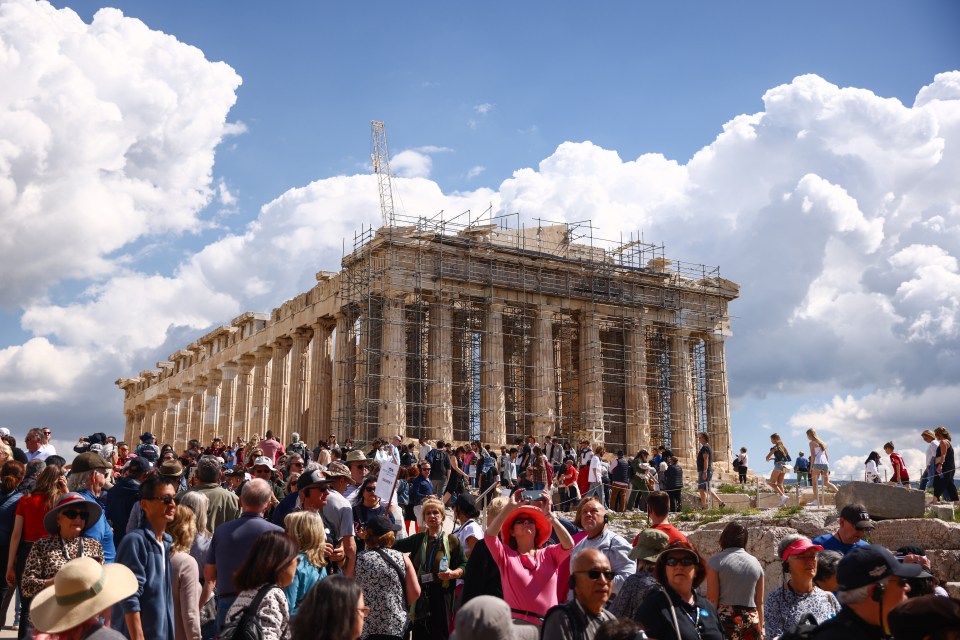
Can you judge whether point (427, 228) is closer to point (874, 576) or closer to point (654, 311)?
point (654, 311)

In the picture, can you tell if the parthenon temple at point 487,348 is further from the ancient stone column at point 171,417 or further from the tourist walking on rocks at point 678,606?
the tourist walking on rocks at point 678,606

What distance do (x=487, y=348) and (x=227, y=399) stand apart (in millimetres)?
15300

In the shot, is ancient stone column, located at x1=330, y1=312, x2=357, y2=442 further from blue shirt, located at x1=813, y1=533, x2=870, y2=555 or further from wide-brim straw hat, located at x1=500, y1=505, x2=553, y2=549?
wide-brim straw hat, located at x1=500, y1=505, x2=553, y2=549

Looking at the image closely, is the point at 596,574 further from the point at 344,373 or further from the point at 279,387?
the point at 279,387

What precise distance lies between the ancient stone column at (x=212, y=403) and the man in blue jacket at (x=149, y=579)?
41266mm

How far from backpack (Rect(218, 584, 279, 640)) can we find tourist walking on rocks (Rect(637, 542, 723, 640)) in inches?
84.0

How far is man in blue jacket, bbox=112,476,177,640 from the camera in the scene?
20.7 feet

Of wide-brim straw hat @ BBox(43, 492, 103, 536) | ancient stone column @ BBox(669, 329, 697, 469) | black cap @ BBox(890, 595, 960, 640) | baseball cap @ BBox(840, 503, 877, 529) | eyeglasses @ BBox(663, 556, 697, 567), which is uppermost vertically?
ancient stone column @ BBox(669, 329, 697, 469)

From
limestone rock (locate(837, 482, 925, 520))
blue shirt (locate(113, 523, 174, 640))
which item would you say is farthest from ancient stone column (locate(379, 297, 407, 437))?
blue shirt (locate(113, 523, 174, 640))

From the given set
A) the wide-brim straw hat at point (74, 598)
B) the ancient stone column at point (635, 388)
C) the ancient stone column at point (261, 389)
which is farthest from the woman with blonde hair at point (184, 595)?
the ancient stone column at point (261, 389)

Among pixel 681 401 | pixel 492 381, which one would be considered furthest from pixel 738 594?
pixel 681 401

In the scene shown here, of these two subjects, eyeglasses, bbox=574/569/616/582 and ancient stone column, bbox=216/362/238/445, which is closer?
eyeglasses, bbox=574/569/616/582

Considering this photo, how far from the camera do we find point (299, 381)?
38688 millimetres

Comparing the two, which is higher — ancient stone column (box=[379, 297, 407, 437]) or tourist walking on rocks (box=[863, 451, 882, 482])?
ancient stone column (box=[379, 297, 407, 437])
